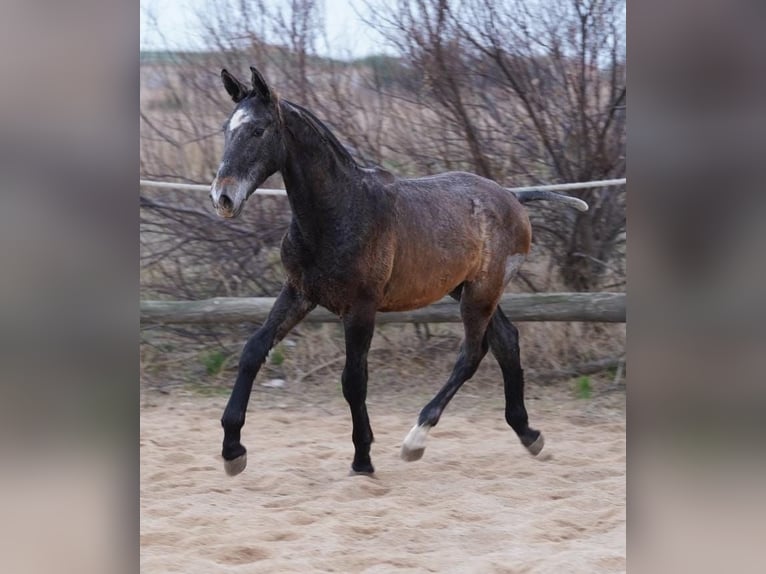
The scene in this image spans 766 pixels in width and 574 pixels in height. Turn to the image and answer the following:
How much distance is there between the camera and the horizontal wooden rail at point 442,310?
573cm

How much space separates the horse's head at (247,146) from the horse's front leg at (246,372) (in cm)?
50

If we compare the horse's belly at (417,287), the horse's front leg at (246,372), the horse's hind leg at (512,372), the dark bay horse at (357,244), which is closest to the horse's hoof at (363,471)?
the dark bay horse at (357,244)

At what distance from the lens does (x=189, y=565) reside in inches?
115

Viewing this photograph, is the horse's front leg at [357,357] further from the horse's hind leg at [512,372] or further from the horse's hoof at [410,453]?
the horse's hind leg at [512,372]

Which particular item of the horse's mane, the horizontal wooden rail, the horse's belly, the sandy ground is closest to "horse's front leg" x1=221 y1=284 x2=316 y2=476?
the sandy ground

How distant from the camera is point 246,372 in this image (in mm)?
3662

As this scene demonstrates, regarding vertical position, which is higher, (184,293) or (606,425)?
(184,293)

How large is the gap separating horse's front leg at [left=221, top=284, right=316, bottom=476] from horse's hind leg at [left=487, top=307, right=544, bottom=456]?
119cm

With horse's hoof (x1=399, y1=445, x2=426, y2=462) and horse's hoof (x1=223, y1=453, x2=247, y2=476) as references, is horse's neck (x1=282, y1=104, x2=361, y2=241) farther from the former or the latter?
horse's hoof (x1=399, y1=445, x2=426, y2=462)

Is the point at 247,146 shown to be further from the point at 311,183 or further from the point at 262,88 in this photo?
the point at 311,183
